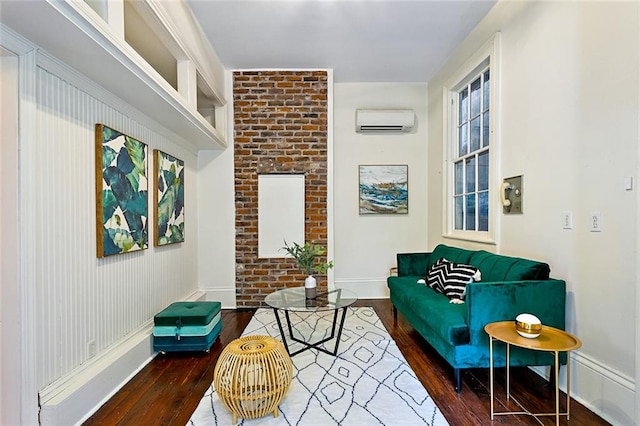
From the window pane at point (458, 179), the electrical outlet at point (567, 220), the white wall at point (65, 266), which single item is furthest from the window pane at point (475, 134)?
the white wall at point (65, 266)

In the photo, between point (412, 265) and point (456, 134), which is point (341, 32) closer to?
point (456, 134)

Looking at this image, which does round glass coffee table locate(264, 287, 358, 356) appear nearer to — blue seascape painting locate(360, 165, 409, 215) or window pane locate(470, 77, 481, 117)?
blue seascape painting locate(360, 165, 409, 215)

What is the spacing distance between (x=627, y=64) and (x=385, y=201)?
10.0ft

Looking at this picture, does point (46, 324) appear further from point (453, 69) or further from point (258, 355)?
point (453, 69)

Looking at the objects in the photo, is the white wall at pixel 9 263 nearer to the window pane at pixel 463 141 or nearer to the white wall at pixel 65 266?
the white wall at pixel 65 266

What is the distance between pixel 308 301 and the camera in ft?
8.98

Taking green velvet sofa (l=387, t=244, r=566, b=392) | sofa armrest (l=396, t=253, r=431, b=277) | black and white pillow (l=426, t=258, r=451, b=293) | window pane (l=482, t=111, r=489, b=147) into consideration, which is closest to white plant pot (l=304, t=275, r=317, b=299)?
green velvet sofa (l=387, t=244, r=566, b=392)

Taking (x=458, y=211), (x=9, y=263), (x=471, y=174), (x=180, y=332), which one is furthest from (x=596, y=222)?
(x=9, y=263)

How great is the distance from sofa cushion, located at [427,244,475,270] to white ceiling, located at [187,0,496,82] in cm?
226

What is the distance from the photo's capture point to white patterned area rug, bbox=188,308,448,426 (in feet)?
6.08

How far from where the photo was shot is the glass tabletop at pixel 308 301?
2.56 metres

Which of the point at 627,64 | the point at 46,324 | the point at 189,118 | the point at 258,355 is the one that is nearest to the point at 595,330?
the point at 627,64

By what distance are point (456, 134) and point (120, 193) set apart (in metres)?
3.60

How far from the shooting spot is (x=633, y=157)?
5.58 ft
